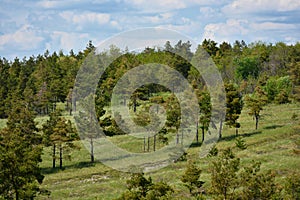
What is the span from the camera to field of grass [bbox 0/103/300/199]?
4388 cm

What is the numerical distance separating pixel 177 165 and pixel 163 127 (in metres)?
12.1

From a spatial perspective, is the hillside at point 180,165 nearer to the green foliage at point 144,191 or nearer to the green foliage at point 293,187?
the green foliage at point 144,191

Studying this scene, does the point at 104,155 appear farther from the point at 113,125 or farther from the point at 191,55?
the point at 191,55

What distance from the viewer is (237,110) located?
66375 millimetres

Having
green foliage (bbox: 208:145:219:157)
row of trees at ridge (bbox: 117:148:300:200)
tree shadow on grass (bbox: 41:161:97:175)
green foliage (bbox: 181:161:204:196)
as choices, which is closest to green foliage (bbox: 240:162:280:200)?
row of trees at ridge (bbox: 117:148:300:200)

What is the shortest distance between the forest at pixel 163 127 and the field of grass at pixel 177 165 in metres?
0.34

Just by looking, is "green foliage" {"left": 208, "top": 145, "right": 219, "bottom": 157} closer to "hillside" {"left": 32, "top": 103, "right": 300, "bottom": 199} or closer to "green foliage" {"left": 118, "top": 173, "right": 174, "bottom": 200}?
"hillside" {"left": 32, "top": 103, "right": 300, "bottom": 199}

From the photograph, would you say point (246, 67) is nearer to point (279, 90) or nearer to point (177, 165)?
point (279, 90)

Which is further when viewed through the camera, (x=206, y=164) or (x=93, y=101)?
(x=93, y=101)

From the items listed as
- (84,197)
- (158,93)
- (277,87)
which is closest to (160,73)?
(158,93)

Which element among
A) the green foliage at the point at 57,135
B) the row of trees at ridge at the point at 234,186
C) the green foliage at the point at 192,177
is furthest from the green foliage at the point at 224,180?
the green foliage at the point at 57,135

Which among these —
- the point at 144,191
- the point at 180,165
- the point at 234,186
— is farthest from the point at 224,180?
the point at 180,165

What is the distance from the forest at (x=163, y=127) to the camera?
2961 centimetres

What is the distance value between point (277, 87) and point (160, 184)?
7319cm
